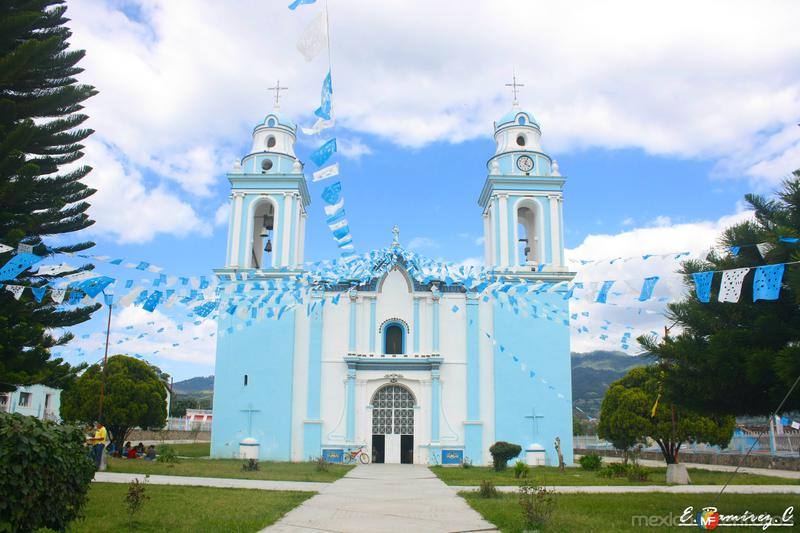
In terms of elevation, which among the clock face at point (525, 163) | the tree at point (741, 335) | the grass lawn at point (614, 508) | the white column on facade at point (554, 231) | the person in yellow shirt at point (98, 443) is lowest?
the grass lawn at point (614, 508)

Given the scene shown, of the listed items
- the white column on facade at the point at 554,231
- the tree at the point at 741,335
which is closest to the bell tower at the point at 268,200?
the white column on facade at the point at 554,231

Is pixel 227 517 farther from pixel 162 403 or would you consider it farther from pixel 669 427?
pixel 162 403

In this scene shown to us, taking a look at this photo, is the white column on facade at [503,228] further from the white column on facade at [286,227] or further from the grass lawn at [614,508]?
the grass lawn at [614,508]

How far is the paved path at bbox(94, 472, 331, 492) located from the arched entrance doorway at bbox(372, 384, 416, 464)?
8.41 m

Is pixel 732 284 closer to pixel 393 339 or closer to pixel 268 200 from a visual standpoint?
pixel 393 339

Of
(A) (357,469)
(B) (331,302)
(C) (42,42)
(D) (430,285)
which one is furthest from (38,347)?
(D) (430,285)

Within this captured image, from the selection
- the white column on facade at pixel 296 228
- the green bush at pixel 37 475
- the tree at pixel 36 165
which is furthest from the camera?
the white column on facade at pixel 296 228

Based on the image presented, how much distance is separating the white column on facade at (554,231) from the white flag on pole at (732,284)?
1570cm

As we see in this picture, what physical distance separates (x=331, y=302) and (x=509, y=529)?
16.7 m

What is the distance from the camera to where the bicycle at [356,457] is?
2230cm

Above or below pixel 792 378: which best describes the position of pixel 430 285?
above

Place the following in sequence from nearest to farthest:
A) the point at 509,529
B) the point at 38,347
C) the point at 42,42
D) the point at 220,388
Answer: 1. the point at 509,529
2. the point at 42,42
3. the point at 38,347
4. the point at 220,388

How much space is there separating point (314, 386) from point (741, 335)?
55.7 ft

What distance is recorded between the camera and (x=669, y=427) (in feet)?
65.0
